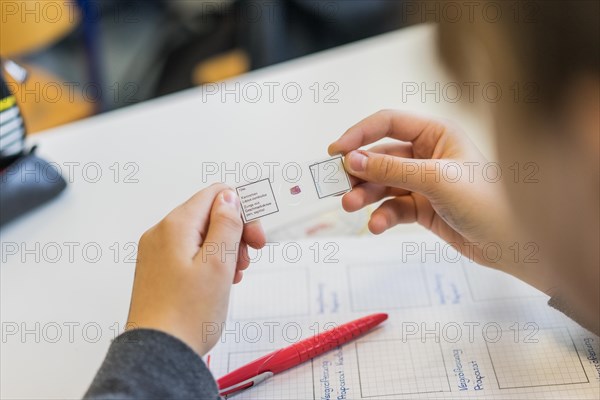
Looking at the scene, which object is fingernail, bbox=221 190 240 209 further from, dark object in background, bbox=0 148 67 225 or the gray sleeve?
dark object in background, bbox=0 148 67 225

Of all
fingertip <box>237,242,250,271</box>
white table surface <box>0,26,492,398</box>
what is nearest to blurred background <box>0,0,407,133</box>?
white table surface <box>0,26,492,398</box>

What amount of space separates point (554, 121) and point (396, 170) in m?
0.29

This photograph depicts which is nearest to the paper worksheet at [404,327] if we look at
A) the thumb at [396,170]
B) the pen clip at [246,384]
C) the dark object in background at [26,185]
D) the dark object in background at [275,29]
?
the pen clip at [246,384]

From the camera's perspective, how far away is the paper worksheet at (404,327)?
620 mm

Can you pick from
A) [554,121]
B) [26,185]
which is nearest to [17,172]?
[26,185]

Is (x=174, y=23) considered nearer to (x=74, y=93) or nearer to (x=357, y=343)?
(x=74, y=93)

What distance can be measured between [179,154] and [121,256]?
7.9 inches

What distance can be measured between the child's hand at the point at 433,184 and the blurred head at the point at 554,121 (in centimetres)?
16

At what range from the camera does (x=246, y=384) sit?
63cm

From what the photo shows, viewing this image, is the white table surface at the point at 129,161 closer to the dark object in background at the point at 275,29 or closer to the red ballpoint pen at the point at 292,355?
the red ballpoint pen at the point at 292,355

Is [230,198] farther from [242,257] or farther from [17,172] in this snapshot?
[17,172]

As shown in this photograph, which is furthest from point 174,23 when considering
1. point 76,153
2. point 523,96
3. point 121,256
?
point 523,96

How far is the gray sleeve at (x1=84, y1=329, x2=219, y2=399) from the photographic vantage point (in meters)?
0.51

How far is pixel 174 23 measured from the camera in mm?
2059
